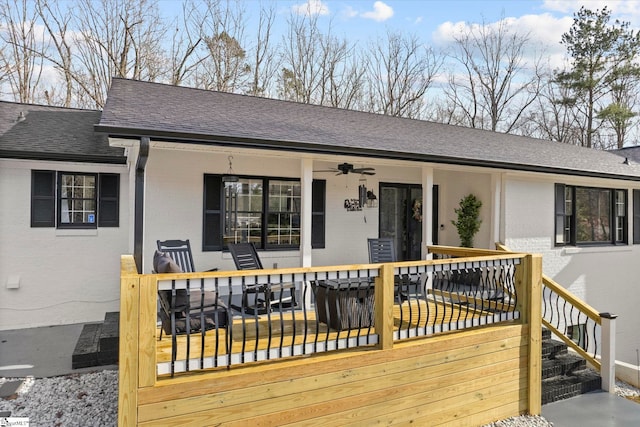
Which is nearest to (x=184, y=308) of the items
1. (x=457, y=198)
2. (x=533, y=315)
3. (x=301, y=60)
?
Result: (x=533, y=315)

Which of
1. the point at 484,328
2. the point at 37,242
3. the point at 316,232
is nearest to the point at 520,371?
the point at 484,328

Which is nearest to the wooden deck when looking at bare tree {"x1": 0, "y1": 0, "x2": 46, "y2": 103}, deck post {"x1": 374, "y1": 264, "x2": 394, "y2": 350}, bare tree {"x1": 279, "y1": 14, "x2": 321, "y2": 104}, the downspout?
deck post {"x1": 374, "y1": 264, "x2": 394, "y2": 350}

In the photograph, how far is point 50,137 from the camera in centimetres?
760

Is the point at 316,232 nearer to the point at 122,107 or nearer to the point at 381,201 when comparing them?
the point at 381,201

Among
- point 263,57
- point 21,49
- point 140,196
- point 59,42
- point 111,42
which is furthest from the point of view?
point 263,57

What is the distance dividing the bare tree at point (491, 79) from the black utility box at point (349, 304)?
71.3ft

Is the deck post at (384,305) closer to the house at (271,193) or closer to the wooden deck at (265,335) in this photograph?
the wooden deck at (265,335)

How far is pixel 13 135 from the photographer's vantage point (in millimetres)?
7340

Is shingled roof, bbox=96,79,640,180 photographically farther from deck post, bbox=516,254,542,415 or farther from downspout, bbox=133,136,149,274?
deck post, bbox=516,254,542,415

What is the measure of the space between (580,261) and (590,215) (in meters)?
1.36

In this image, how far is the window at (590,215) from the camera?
30.7 ft

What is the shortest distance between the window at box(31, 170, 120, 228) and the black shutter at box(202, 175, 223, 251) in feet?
5.62

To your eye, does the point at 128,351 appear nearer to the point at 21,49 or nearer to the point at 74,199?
the point at 74,199

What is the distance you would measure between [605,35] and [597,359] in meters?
21.0
